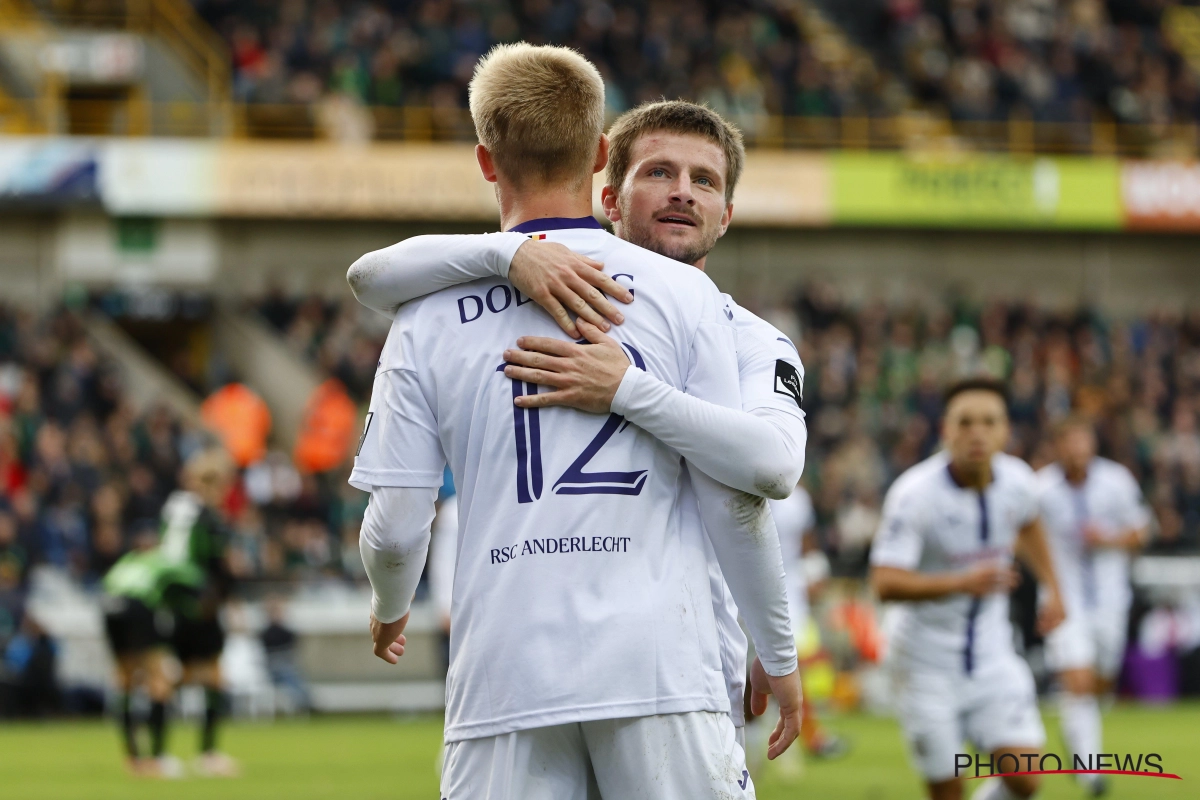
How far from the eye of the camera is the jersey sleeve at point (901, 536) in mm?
7973

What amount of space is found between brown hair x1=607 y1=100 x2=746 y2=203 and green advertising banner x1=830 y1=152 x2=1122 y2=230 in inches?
1020

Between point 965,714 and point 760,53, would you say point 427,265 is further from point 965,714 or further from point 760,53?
point 760,53

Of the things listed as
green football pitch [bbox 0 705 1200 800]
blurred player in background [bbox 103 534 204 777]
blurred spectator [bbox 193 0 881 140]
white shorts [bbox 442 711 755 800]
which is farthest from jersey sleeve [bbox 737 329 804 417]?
blurred spectator [bbox 193 0 881 140]

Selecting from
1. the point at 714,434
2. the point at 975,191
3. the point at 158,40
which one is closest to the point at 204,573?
the point at 714,434

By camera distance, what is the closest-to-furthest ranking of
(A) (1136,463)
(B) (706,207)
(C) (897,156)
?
1. (B) (706,207)
2. (A) (1136,463)
3. (C) (897,156)

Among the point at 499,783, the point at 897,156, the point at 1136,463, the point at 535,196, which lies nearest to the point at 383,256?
the point at 535,196

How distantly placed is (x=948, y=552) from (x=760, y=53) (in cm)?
2439

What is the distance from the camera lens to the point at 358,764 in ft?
44.1

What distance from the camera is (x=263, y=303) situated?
92.5ft

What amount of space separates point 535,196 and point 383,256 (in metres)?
0.36

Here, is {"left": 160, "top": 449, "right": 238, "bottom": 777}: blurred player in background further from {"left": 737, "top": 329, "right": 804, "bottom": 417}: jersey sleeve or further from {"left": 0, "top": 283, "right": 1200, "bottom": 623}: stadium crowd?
{"left": 737, "top": 329, "right": 804, "bottom": 417}: jersey sleeve

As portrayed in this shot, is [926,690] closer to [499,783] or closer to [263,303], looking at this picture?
[499,783]

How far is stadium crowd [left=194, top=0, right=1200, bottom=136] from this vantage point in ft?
95.6

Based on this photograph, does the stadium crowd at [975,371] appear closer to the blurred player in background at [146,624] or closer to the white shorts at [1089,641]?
the white shorts at [1089,641]
